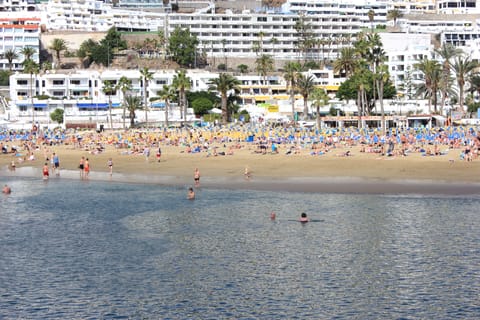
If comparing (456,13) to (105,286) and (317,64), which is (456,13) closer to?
(317,64)

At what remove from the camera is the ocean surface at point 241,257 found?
75.3 ft

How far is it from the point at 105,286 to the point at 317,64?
124 m

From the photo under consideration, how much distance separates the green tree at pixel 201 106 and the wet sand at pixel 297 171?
1605 inches

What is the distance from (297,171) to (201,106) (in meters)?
55.1

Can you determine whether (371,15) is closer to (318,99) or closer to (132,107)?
(132,107)

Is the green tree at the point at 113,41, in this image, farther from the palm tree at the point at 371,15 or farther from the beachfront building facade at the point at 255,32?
the palm tree at the point at 371,15

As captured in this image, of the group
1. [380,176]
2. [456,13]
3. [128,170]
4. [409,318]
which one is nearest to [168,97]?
[128,170]

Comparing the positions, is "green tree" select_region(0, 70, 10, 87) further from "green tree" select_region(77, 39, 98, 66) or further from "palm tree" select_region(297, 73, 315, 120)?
"palm tree" select_region(297, 73, 315, 120)

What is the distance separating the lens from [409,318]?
853 inches

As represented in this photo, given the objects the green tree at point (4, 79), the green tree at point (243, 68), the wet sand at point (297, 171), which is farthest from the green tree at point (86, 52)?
the wet sand at point (297, 171)

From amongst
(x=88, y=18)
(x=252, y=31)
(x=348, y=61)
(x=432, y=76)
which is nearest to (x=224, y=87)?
(x=348, y=61)

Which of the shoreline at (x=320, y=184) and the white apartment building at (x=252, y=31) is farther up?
the white apartment building at (x=252, y=31)

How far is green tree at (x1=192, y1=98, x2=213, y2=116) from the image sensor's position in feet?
339

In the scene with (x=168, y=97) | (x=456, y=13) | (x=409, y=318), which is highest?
(x=456, y=13)
